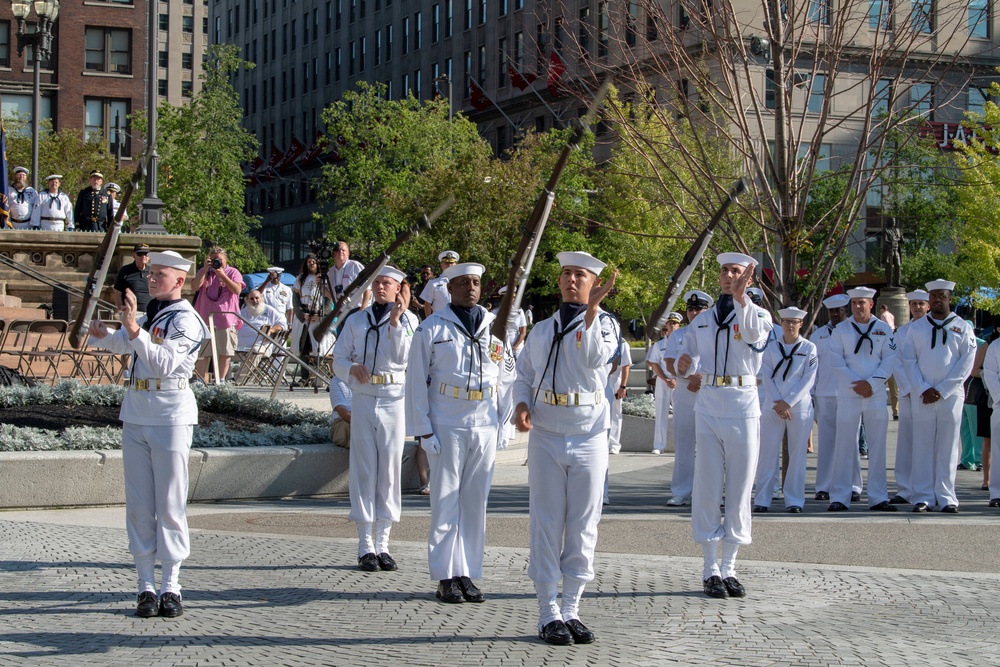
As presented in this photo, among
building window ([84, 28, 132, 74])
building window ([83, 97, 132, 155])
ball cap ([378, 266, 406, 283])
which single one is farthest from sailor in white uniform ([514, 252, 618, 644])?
building window ([84, 28, 132, 74])

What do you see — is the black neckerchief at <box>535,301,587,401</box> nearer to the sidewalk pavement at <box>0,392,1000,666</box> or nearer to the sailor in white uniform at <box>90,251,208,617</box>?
the sidewalk pavement at <box>0,392,1000,666</box>

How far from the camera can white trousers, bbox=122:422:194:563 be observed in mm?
7672

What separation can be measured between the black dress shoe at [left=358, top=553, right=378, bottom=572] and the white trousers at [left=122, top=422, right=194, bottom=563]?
161 cm

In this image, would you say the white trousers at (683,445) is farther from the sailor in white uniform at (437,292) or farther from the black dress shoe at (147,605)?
the black dress shoe at (147,605)

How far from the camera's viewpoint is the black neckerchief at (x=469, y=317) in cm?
839

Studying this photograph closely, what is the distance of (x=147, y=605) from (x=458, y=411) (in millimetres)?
2203

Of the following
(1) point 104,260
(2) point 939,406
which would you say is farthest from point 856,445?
(1) point 104,260

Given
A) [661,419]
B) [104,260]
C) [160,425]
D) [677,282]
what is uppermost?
[104,260]

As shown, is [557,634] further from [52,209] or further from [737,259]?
[52,209]

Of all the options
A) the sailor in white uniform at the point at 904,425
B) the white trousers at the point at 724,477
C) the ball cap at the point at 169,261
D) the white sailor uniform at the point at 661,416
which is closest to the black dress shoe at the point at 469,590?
the white trousers at the point at 724,477

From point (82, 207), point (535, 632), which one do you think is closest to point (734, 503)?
point (535, 632)

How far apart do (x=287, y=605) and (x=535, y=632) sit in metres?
1.55

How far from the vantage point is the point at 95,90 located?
6475 centimetres

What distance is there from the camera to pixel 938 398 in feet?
43.1
